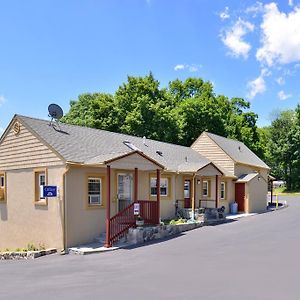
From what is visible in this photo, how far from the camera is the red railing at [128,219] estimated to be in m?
15.8

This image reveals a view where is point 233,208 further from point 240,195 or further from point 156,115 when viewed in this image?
point 156,115

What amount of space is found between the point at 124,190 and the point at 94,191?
2.01m

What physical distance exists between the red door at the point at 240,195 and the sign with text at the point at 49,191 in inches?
730

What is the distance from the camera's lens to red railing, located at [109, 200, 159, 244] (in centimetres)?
1576

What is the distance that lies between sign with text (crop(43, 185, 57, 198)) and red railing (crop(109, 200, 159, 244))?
99.1 inches

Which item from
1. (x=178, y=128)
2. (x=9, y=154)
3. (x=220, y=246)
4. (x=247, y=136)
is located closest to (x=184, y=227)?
(x=220, y=246)

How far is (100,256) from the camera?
1362 centimetres

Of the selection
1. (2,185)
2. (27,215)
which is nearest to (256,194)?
(27,215)

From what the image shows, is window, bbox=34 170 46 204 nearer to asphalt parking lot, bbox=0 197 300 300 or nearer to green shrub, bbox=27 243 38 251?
green shrub, bbox=27 243 38 251

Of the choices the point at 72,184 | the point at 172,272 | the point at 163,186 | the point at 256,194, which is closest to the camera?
the point at 172,272

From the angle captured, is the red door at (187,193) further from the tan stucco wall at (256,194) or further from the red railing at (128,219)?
the tan stucco wall at (256,194)

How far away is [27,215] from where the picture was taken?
17.4 metres

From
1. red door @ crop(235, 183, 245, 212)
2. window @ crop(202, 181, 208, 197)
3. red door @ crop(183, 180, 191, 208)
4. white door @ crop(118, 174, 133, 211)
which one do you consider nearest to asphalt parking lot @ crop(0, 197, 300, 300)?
white door @ crop(118, 174, 133, 211)

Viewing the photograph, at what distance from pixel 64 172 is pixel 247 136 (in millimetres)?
41519
